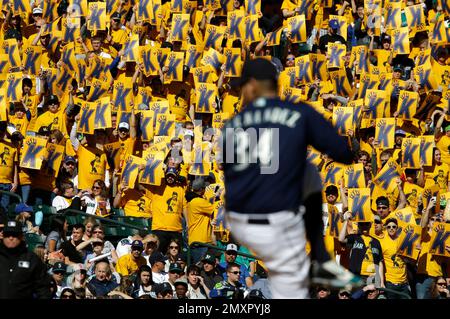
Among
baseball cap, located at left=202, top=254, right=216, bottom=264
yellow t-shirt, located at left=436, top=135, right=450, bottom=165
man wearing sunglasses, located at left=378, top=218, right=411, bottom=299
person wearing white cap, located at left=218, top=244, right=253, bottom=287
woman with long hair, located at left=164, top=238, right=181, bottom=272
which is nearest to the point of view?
person wearing white cap, located at left=218, top=244, right=253, bottom=287

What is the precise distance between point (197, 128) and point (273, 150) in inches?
372

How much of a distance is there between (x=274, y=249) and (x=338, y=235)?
7393 millimetres

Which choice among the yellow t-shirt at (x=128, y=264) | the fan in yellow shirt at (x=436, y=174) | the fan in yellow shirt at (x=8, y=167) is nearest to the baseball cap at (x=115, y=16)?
the fan in yellow shirt at (x=8, y=167)

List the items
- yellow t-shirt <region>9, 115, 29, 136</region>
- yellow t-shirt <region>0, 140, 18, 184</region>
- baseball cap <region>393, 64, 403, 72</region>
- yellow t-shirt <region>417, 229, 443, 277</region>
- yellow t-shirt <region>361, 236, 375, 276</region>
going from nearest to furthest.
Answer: yellow t-shirt <region>361, 236, 375, 276</region>
yellow t-shirt <region>417, 229, 443, 277</region>
yellow t-shirt <region>0, 140, 18, 184</region>
yellow t-shirt <region>9, 115, 29, 136</region>
baseball cap <region>393, 64, 403, 72</region>

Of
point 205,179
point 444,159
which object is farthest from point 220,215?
point 444,159

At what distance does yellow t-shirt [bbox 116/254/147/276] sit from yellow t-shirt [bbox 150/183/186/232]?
34.4 inches

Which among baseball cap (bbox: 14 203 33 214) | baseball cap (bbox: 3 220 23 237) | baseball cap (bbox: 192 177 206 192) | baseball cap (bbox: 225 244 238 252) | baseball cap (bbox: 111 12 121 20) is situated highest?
baseball cap (bbox: 111 12 121 20)

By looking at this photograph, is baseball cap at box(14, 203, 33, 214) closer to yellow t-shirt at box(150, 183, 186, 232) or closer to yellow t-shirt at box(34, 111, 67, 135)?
yellow t-shirt at box(150, 183, 186, 232)

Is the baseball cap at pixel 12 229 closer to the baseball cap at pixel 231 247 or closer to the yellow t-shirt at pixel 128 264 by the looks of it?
the yellow t-shirt at pixel 128 264

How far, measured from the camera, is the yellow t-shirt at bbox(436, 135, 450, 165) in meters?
17.5

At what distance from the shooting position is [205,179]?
16.1m

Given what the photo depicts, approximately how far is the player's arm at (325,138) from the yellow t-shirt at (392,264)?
25.7ft

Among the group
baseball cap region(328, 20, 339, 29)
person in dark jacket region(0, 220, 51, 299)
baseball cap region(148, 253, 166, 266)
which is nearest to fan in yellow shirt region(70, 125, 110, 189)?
baseball cap region(148, 253, 166, 266)

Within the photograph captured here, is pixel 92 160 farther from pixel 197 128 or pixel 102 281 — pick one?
pixel 102 281
